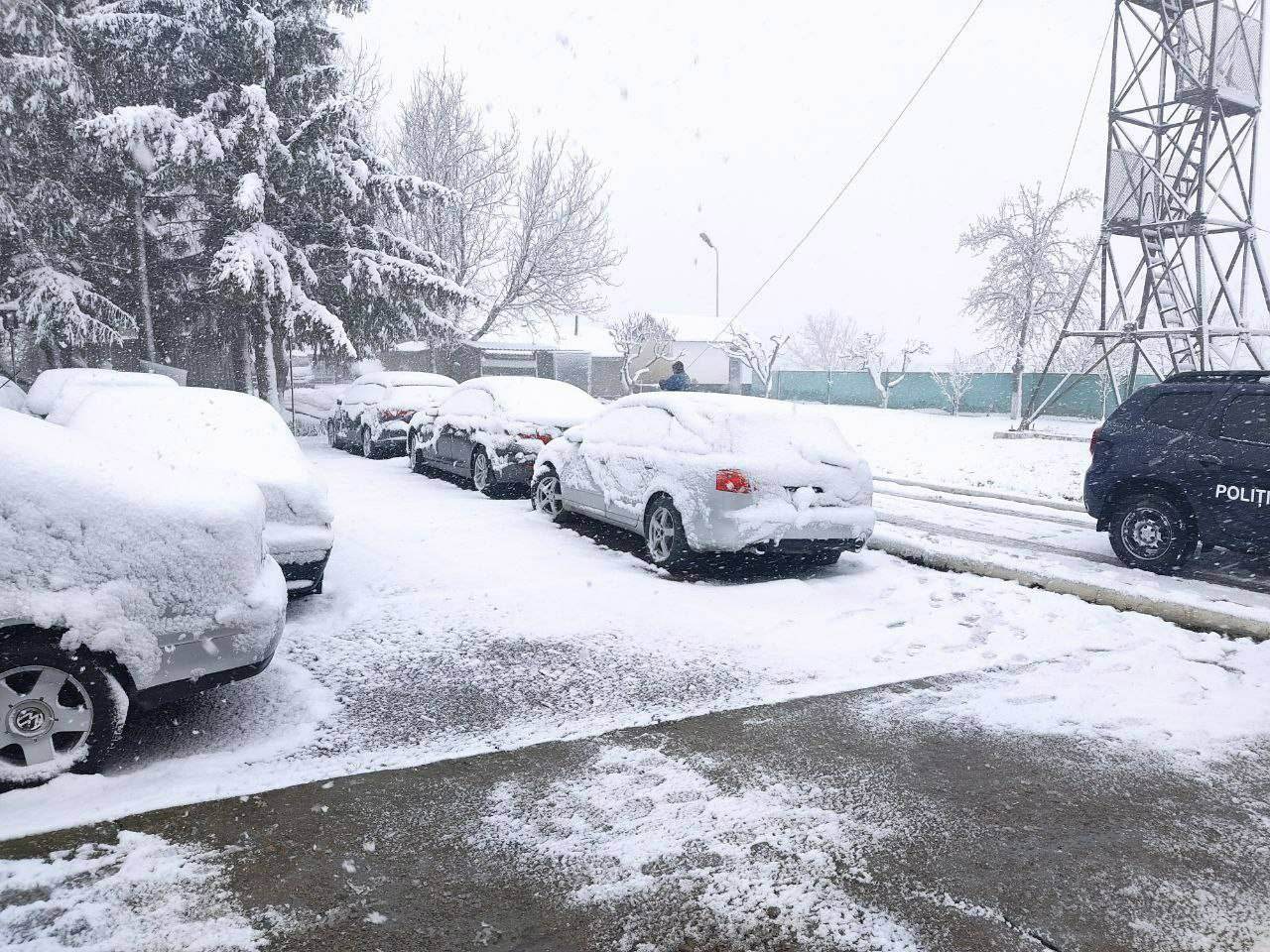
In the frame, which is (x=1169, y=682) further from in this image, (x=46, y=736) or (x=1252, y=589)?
(x=46, y=736)

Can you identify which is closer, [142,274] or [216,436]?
[216,436]

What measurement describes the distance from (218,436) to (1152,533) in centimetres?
815

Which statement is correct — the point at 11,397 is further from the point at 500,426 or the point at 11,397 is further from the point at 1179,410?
the point at 1179,410

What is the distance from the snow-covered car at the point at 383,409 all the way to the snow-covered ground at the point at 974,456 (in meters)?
9.07

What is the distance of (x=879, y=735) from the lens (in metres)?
4.18

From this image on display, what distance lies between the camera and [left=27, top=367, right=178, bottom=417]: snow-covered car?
8602 millimetres

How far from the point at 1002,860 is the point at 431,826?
2161 millimetres

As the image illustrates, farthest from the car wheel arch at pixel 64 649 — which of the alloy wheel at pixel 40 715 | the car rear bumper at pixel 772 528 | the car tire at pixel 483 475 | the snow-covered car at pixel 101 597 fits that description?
the car tire at pixel 483 475

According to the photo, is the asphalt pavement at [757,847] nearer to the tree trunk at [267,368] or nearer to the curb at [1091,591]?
the curb at [1091,591]

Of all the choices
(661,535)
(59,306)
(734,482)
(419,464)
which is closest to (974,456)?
(419,464)

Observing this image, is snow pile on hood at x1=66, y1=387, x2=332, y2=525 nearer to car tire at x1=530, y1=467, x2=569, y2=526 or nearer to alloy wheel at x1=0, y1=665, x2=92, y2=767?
alloy wheel at x1=0, y1=665, x2=92, y2=767

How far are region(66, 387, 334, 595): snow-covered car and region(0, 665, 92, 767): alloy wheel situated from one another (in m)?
1.86

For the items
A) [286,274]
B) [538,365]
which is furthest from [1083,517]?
[538,365]

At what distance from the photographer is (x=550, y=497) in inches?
381
